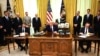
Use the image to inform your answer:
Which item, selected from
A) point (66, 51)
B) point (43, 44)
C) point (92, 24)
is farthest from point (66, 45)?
point (92, 24)

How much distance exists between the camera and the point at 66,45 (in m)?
6.45

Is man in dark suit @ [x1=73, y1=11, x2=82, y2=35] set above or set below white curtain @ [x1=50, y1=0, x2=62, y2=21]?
below

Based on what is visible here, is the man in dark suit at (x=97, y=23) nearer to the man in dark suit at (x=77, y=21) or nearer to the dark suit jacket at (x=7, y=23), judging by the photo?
the man in dark suit at (x=77, y=21)

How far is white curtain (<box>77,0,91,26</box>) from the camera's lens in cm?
934

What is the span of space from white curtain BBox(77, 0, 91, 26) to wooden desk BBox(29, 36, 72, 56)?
11.7ft

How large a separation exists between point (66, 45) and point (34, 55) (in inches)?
55.4

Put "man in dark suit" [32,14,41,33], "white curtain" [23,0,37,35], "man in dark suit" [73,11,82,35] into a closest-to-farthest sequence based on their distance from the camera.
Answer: "man in dark suit" [73,11,82,35]
"man in dark suit" [32,14,41,33]
"white curtain" [23,0,37,35]

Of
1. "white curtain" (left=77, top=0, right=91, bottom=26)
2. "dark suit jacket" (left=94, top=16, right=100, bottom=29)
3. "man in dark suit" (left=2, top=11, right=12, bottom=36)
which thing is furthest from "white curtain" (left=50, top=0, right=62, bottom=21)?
"man in dark suit" (left=2, top=11, right=12, bottom=36)

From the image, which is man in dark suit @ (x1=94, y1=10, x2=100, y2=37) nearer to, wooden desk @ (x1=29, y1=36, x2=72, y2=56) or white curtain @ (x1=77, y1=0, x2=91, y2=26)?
white curtain @ (x1=77, y1=0, x2=91, y2=26)

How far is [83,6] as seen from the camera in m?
9.40

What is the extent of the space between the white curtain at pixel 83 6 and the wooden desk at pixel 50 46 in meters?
3.57

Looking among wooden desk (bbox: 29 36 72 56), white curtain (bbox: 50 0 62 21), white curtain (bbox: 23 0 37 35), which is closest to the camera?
wooden desk (bbox: 29 36 72 56)

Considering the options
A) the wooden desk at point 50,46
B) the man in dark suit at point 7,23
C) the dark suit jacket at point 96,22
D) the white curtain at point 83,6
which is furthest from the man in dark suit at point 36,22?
the dark suit jacket at point 96,22

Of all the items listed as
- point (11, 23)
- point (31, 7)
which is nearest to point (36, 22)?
point (31, 7)
